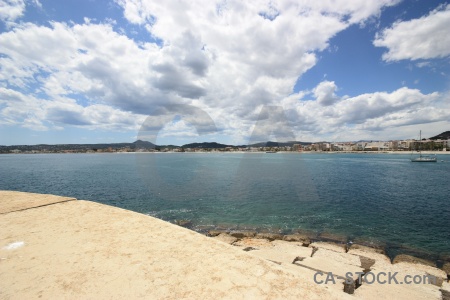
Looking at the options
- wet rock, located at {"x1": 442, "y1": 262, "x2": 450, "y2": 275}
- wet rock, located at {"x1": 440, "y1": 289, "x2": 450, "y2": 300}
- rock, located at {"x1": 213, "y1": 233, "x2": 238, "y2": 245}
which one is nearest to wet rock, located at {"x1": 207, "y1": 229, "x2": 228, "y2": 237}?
rock, located at {"x1": 213, "y1": 233, "x2": 238, "y2": 245}

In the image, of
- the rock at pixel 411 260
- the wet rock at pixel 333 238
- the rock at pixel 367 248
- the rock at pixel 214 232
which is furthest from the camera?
the rock at pixel 214 232

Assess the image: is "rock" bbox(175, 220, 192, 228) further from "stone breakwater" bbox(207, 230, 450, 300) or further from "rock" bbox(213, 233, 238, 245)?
"stone breakwater" bbox(207, 230, 450, 300)

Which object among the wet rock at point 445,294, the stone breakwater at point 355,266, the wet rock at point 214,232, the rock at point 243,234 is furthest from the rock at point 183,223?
the wet rock at point 445,294

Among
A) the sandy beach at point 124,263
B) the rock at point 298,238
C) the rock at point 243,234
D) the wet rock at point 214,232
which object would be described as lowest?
the wet rock at point 214,232

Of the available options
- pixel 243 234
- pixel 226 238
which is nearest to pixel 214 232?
pixel 226 238

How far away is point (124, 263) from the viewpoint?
4.25 m

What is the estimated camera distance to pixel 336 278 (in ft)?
28.6

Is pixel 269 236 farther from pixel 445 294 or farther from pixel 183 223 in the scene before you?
pixel 445 294

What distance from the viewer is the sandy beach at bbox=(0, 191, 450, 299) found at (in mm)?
3480

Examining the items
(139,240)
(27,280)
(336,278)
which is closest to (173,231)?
(139,240)

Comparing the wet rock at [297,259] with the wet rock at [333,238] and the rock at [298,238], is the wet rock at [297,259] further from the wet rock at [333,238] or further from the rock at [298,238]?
the wet rock at [333,238]

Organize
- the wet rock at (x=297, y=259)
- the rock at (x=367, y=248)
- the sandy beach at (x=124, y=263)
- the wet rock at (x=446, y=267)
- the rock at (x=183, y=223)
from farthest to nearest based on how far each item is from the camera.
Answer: the rock at (x=183, y=223) → the rock at (x=367, y=248) → the wet rock at (x=446, y=267) → the wet rock at (x=297, y=259) → the sandy beach at (x=124, y=263)

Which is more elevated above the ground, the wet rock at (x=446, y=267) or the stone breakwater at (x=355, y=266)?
the stone breakwater at (x=355, y=266)

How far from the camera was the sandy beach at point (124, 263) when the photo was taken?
3480mm
